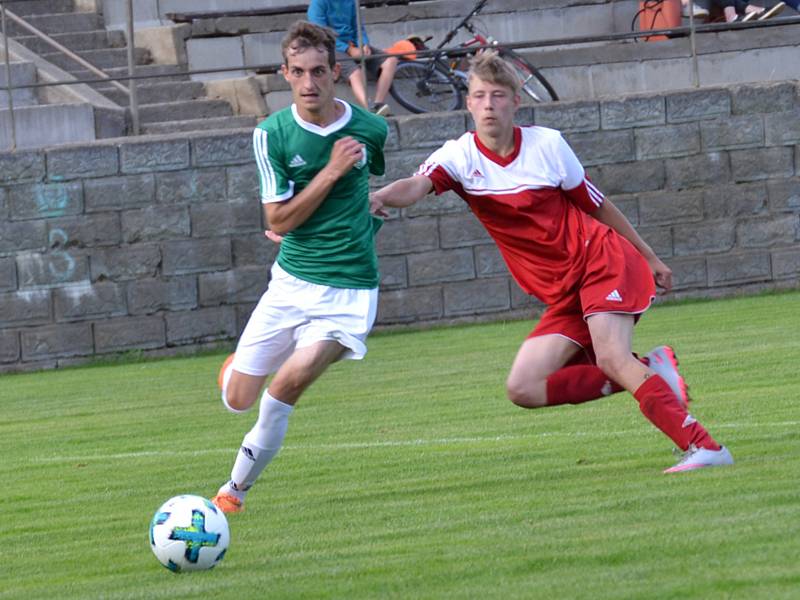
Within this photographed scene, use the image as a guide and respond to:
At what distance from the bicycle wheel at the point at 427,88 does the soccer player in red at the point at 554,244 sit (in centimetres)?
1043

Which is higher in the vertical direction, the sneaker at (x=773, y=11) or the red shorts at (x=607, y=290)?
the sneaker at (x=773, y=11)

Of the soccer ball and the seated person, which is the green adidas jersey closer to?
the soccer ball

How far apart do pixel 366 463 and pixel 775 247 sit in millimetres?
9666

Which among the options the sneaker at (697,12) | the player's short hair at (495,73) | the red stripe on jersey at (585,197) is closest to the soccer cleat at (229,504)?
the red stripe on jersey at (585,197)

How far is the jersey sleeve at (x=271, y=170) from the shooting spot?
23.3ft

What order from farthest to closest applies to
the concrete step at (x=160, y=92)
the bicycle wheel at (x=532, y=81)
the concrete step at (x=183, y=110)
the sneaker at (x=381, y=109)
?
1. the concrete step at (x=160, y=92)
2. the concrete step at (x=183, y=110)
3. the bicycle wheel at (x=532, y=81)
4. the sneaker at (x=381, y=109)

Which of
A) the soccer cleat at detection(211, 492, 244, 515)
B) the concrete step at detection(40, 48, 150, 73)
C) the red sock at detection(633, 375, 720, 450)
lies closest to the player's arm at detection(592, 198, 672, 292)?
the red sock at detection(633, 375, 720, 450)

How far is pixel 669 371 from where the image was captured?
7.35m

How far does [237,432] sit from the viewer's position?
10492mm

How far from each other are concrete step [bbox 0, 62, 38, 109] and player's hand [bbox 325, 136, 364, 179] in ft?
37.7

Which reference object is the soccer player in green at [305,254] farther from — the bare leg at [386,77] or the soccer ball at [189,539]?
the bare leg at [386,77]

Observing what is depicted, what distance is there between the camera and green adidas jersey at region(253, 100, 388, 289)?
7164 millimetres

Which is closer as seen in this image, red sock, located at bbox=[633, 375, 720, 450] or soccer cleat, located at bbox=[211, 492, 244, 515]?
red sock, located at bbox=[633, 375, 720, 450]

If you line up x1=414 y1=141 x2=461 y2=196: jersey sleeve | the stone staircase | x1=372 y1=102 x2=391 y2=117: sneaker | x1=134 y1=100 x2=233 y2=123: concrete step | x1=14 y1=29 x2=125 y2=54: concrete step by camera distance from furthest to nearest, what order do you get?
x1=14 y1=29 x2=125 y2=54: concrete step
x1=134 y1=100 x2=233 y2=123: concrete step
the stone staircase
x1=372 y1=102 x2=391 y2=117: sneaker
x1=414 y1=141 x2=461 y2=196: jersey sleeve
